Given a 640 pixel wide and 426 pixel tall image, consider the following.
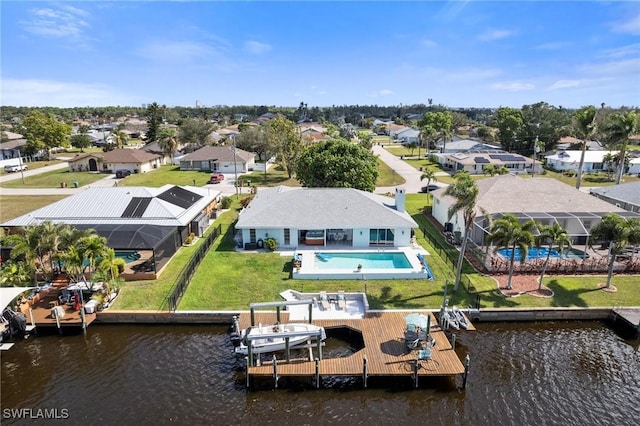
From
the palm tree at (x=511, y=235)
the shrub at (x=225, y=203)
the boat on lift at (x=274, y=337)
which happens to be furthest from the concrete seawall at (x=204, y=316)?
the shrub at (x=225, y=203)

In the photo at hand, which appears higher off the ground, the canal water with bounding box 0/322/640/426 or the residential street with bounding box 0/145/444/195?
the residential street with bounding box 0/145/444/195

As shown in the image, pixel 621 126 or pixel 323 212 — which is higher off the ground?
pixel 621 126

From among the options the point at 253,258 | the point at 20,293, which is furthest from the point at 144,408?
the point at 253,258

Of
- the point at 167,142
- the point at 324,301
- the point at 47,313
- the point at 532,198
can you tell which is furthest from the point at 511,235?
the point at 167,142

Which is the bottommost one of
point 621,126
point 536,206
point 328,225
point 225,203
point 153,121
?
point 225,203

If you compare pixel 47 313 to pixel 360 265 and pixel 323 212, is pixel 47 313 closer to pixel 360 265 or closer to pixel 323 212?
pixel 360 265

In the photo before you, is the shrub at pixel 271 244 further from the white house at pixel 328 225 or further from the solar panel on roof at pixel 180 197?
the solar panel on roof at pixel 180 197

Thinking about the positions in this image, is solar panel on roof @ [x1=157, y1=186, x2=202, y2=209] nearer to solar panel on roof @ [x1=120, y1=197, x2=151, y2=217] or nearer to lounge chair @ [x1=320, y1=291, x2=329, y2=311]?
solar panel on roof @ [x1=120, y1=197, x2=151, y2=217]

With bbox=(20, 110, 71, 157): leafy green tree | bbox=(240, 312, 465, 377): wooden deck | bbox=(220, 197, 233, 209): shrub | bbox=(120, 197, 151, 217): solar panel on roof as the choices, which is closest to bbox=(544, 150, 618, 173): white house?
bbox=(220, 197, 233, 209): shrub
